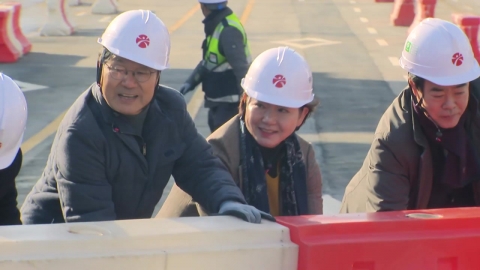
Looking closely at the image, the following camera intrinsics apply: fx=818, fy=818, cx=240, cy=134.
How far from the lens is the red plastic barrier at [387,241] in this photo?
9.61 ft

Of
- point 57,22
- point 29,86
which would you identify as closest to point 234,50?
point 29,86

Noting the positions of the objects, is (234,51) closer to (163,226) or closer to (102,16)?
(163,226)

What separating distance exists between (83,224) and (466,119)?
2012mm

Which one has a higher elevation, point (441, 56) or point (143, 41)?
point (143, 41)

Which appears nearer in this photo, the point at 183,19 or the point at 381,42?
the point at 381,42

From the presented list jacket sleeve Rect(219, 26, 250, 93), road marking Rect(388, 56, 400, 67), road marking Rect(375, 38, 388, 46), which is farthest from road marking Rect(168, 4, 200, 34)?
jacket sleeve Rect(219, 26, 250, 93)

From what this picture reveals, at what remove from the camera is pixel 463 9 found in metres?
27.1

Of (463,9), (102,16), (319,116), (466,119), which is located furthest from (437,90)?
(463,9)

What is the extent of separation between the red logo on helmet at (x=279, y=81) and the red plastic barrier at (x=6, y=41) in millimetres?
12003

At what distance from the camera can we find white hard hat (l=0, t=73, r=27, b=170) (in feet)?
11.5

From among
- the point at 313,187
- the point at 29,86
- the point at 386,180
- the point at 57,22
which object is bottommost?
the point at 57,22

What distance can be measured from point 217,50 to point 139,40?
3572mm

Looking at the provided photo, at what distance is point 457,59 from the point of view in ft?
13.1

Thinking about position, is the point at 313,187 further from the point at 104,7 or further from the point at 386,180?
the point at 104,7
